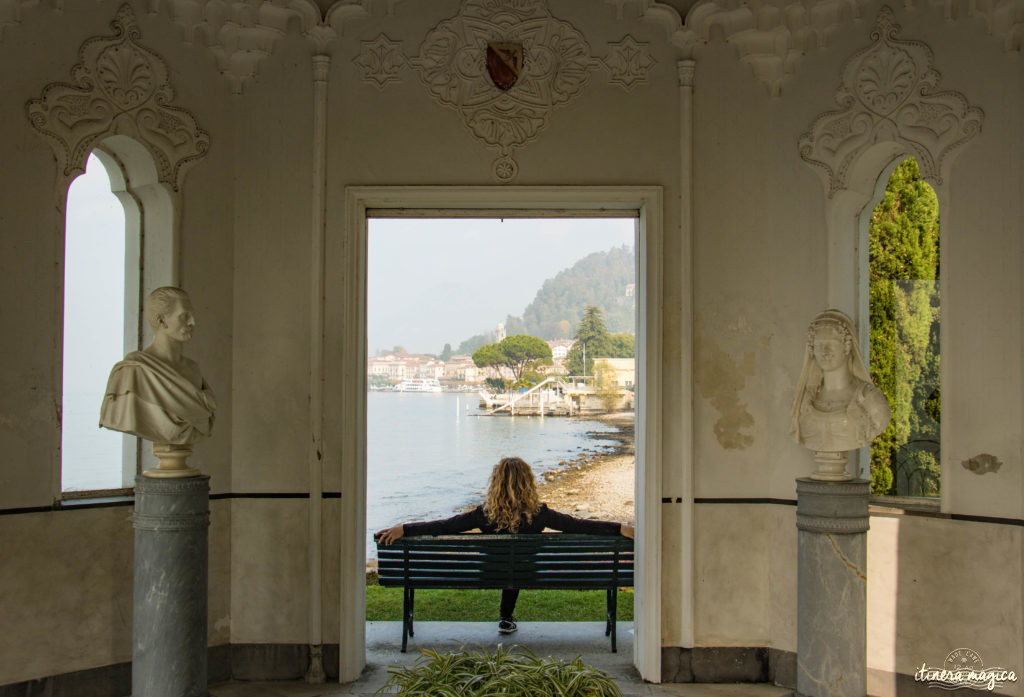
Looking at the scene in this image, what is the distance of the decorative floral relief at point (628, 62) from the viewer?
541cm

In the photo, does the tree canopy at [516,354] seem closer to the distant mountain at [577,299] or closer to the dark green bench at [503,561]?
the distant mountain at [577,299]

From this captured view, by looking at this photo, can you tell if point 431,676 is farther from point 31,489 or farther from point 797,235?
point 797,235

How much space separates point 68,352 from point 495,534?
9.19 feet

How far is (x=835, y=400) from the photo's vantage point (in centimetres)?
448

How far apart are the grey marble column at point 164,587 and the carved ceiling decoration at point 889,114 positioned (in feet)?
12.6

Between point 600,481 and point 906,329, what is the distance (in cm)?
348

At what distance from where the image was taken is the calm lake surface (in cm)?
798

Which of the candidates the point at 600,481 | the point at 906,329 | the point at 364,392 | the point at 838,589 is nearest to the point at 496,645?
the point at 364,392

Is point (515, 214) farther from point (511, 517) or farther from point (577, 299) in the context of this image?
point (577, 299)

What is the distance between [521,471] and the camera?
20.5 ft

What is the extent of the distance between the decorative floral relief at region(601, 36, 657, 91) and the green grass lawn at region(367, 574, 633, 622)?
13.5ft

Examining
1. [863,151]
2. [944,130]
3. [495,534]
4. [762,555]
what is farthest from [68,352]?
[944,130]

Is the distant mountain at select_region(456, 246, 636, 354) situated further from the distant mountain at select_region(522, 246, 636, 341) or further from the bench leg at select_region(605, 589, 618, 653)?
the bench leg at select_region(605, 589, 618, 653)

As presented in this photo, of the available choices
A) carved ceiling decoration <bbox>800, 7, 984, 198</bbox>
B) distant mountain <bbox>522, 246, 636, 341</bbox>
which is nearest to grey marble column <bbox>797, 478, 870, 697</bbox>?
carved ceiling decoration <bbox>800, 7, 984, 198</bbox>
